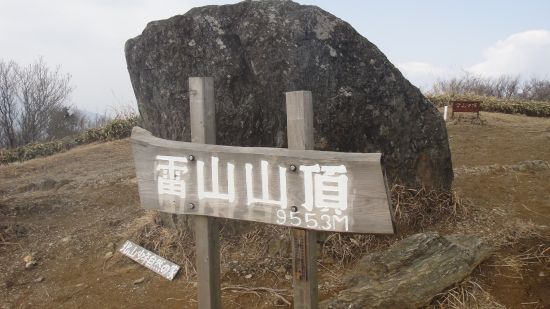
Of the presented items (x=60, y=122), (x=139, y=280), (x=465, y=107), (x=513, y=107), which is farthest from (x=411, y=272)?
(x=60, y=122)

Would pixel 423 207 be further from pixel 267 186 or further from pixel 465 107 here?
pixel 465 107

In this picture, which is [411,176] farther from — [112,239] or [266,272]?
[112,239]

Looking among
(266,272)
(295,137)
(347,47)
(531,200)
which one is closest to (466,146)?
(531,200)

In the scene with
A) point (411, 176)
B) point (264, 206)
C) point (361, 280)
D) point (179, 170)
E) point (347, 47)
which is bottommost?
point (361, 280)

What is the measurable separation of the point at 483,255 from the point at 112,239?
3.42m

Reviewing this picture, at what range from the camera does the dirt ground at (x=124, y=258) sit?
3.24 metres

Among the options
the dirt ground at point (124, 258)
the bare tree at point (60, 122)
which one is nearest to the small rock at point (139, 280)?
the dirt ground at point (124, 258)

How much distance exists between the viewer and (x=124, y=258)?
4.21 metres

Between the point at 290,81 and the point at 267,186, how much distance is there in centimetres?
208

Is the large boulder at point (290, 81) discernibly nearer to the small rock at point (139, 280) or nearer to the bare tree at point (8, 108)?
the small rock at point (139, 280)

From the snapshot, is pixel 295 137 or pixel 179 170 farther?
pixel 179 170

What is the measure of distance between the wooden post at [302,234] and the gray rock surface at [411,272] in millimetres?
866

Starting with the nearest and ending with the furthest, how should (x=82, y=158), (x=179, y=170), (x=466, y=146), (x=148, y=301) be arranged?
1. (x=179, y=170)
2. (x=148, y=301)
3. (x=466, y=146)
4. (x=82, y=158)

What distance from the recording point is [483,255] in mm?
3137
